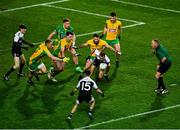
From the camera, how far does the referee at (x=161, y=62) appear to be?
23812 mm

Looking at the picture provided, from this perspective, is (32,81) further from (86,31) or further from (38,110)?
(86,31)

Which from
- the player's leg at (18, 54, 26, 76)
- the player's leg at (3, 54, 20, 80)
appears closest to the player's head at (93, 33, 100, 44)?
the player's leg at (18, 54, 26, 76)

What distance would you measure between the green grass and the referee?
16.0 inches

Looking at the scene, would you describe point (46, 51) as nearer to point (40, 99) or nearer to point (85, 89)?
point (40, 99)

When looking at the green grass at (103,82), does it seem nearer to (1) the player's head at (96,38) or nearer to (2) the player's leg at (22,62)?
(2) the player's leg at (22,62)

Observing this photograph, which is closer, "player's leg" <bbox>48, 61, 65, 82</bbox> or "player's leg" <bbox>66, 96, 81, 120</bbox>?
"player's leg" <bbox>66, 96, 81, 120</bbox>

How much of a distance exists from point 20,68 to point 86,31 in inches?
289

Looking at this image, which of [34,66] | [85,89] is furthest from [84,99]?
[34,66]

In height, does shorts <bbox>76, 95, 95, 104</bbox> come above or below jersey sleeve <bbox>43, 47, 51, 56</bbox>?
below

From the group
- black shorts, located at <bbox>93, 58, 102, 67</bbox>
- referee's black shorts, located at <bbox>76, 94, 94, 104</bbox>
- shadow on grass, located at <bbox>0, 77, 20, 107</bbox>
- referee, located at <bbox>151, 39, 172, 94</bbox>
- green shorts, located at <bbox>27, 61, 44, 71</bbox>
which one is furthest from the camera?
black shorts, located at <bbox>93, 58, 102, 67</bbox>

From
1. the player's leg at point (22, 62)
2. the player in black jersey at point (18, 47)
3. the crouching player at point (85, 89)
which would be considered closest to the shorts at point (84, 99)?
the crouching player at point (85, 89)

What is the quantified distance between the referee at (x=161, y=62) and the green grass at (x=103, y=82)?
16.0 inches

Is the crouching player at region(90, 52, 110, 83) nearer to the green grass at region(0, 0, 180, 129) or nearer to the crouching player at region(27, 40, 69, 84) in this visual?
the green grass at region(0, 0, 180, 129)

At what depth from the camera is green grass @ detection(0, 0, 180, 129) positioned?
72.7 ft
